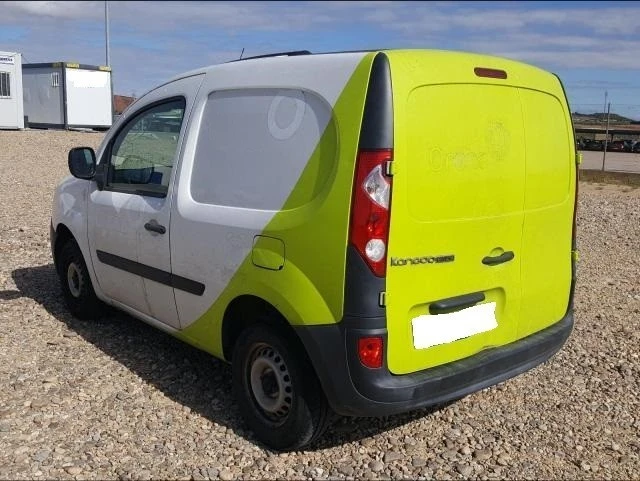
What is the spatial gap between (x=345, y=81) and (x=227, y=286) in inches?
47.6

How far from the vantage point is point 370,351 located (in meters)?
2.89

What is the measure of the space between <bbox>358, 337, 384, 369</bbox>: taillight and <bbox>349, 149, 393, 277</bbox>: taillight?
0.32 meters

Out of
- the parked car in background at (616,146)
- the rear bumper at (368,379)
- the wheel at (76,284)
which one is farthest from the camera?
the parked car in background at (616,146)

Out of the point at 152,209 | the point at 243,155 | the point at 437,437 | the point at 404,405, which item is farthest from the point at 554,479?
the point at 152,209

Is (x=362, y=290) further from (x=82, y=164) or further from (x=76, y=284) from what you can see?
(x=76, y=284)

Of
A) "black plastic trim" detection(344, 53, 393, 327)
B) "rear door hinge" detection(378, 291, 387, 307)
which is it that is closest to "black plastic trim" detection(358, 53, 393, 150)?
"black plastic trim" detection(344, 53, 393, 327)

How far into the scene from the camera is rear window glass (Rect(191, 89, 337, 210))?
302cm

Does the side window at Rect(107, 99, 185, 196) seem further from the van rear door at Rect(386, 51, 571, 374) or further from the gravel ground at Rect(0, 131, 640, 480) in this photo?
the van rear door at Rect(386, 51, 571, 374)

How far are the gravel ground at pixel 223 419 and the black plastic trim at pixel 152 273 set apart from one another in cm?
64

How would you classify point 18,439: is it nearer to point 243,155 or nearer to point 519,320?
point 243,155

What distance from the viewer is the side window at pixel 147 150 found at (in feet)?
13.0

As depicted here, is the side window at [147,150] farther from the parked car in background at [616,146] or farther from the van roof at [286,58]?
the parked car in background at [616,146]

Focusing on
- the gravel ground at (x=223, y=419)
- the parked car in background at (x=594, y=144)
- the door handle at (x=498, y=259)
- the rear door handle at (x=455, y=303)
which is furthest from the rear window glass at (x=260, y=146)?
the parked car in background at (x=594, y=144)

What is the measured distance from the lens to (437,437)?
3576mm
